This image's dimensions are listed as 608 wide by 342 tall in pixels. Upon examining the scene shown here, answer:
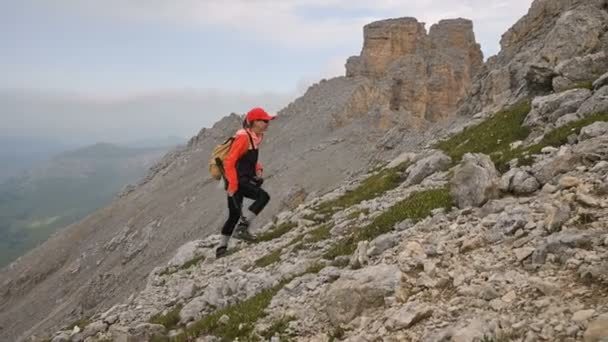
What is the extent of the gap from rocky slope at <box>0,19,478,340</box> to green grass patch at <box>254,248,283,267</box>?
97.0 ft

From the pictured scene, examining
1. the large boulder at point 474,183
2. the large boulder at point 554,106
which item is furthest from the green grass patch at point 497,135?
the large boulder at point 474,183

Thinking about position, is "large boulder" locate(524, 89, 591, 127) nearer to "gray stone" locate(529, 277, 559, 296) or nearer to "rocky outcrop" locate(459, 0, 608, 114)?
"rocky outcrop" locate(459, 0, 608, 114)

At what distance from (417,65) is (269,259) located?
3384 inches

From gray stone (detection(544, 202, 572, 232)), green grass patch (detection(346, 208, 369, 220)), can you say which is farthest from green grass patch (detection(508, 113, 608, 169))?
gray stone (detection(544, 202, 572, 232))

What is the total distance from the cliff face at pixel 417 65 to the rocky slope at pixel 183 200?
4.54m

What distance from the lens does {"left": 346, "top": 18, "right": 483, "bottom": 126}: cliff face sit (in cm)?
9544

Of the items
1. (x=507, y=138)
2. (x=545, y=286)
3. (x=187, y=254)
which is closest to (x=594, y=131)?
(x=545, y=286)

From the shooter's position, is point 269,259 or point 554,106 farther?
point 554,106

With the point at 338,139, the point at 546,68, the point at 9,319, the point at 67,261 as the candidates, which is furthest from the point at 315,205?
the point at 67,261

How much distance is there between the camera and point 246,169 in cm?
1708

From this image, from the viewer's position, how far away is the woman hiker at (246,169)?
16062 millimetres

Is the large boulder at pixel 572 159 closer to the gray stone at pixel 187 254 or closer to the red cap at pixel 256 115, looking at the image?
the red cap at pixel 256 115

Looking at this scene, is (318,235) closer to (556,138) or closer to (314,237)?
(314,237)

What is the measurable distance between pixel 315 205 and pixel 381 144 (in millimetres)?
35364
